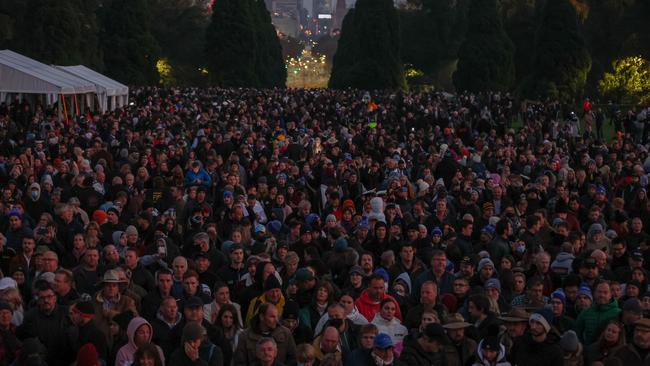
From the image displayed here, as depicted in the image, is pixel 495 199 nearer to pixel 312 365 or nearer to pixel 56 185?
pixel 56 185

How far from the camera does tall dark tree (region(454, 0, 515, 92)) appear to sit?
216 ft

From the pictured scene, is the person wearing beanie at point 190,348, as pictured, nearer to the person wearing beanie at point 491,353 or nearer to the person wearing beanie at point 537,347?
the person wearing beanie at point 491,353

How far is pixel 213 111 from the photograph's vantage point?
4022 centimetres

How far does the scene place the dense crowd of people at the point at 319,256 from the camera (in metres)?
8.77

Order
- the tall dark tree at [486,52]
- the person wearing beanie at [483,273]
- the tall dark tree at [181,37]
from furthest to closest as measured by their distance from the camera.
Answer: the tall dark tree at [181,37], the tall dark tree at [486,52], the person wearing beanie at [483,273]

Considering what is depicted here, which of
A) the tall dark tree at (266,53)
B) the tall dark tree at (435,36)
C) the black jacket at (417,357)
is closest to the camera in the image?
the black jacket at (417,357)

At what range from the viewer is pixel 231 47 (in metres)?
79.8

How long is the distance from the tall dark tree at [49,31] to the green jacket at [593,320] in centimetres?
4928

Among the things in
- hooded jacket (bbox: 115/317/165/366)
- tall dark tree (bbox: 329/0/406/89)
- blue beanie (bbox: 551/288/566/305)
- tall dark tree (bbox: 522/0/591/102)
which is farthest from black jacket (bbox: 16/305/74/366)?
tall dark tree (bbox: 329/0/406/89)

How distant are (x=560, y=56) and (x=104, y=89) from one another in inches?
944

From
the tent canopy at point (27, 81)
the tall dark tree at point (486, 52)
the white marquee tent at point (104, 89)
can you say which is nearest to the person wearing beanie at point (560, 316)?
the tent canopy at point (27, 81)

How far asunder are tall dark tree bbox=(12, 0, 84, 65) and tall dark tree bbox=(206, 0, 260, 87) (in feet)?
74.0

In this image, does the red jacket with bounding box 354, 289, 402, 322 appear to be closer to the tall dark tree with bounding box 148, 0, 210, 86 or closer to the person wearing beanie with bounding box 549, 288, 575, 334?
the person wearing beanie with bounding box 549, 288, 575, 334

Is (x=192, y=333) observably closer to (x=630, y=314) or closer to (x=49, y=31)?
(x=630, y=314)
